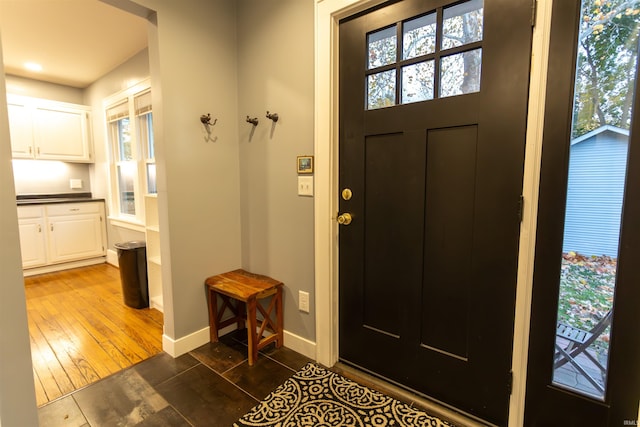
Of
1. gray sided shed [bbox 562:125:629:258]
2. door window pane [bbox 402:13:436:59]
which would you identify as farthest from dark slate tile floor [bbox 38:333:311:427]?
door window pane [bbox 402:13:436:59]

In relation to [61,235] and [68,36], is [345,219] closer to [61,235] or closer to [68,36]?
[68,36]

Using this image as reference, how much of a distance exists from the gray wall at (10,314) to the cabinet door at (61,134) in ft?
12.9

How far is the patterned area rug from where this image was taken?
1.44 m

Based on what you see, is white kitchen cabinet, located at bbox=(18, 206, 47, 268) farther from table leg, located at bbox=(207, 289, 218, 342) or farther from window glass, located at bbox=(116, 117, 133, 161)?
table leg, located at bbox=(207, 289, 218, 342)

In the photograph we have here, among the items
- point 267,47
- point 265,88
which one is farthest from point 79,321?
point 267,47

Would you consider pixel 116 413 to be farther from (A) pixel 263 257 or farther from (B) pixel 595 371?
(B) pixel 595 371

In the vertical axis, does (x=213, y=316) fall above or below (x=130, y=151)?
below

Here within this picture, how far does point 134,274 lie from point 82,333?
1.92ft

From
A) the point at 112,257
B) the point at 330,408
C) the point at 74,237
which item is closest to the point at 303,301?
the point at 330,408

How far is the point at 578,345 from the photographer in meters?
1.23

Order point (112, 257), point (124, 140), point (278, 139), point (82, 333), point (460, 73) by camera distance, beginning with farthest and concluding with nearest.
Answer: point (112, 257) → point (124, 140) → point (82, 333) → point (278, 139) → point (460, 73)

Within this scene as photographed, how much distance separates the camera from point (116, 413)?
1.51 meters

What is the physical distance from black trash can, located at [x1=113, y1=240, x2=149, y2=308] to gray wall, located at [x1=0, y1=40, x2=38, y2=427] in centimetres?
195

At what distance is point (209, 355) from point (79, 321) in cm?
137
